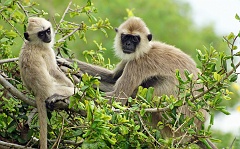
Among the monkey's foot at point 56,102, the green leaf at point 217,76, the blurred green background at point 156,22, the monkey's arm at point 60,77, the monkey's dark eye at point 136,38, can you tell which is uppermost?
the blurred green background at point 156,22

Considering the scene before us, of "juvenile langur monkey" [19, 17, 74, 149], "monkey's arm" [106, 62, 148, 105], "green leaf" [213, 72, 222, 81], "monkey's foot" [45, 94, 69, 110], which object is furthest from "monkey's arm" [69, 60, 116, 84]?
"green leaf" [213, 72, 222, 81]

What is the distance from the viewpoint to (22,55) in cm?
635

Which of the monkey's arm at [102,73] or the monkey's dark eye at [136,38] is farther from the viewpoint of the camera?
the monkey's arm at [102,73]

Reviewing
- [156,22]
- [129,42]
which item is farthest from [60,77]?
[156,22]

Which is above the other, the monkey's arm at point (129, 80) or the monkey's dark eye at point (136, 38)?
the monkey's dark eye at point (136, 38)

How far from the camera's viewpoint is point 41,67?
636cm

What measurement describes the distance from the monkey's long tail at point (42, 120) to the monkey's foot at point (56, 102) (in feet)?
0.16

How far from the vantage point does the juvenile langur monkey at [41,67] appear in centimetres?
613

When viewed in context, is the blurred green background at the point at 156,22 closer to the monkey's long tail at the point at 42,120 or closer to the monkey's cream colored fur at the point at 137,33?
the monkey's cream colored fur at the point at 137,33

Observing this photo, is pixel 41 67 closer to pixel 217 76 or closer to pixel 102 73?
pixel 102 73

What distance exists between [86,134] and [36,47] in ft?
6.11

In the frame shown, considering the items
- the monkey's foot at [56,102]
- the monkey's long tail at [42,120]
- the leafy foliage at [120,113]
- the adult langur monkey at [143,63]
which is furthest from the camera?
the adult langur monkey at [143,63]

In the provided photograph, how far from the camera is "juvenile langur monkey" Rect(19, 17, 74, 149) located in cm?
613

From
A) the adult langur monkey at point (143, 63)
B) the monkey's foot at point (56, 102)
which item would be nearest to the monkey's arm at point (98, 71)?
the adult langur monkey at point (143, 63)
